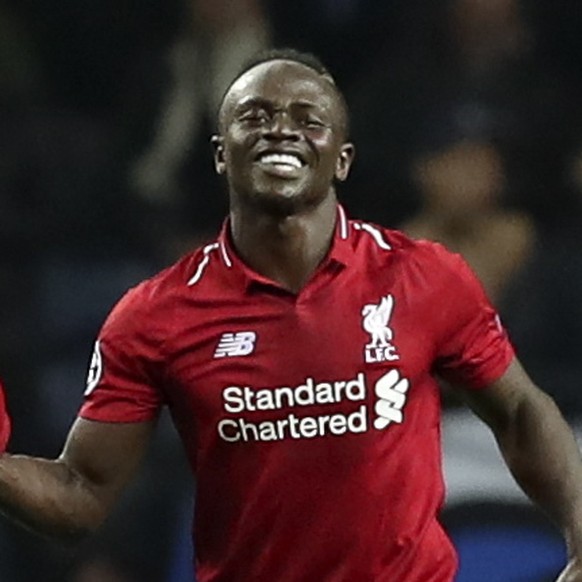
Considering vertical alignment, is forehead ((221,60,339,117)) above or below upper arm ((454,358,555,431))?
above

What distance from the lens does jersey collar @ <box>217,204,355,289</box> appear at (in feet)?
6.77

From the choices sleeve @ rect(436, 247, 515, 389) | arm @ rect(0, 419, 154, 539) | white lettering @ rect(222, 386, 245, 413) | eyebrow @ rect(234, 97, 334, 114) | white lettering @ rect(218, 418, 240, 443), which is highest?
eyebrow @ rect(234, 97, 334, 114)

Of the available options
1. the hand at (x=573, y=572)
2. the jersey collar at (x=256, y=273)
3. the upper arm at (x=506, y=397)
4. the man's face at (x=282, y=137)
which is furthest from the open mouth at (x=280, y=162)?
the hand at (x=573, y=572)

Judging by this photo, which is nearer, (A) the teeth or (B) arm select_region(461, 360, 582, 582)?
(A) the teeth

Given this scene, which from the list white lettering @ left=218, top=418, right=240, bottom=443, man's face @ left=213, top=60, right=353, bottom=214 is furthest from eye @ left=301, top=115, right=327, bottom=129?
white lettering @ left=218, top=418, right=240, bottom=443

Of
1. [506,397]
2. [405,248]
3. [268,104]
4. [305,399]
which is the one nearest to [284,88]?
[268,104]

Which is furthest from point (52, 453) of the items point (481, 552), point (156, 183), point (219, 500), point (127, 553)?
point (219, 500)

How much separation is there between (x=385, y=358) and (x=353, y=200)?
1.09 m

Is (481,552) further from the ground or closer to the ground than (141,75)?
closer to the ground

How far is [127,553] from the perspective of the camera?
10.0 feet

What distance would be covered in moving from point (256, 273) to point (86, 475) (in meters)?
0.31

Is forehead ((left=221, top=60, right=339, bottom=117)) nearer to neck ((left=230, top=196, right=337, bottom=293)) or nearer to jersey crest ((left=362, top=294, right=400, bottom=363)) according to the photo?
neck ((left=230, top=196, right=337, bottom=293))

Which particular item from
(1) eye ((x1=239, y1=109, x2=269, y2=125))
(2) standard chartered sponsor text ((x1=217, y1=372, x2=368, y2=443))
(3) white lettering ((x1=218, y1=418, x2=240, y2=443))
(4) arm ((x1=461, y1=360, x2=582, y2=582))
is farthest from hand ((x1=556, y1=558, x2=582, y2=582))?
(1) eye ((x1=239, y1=109, x2=269, y2=125))

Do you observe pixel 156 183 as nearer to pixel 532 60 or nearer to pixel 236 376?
pixel 532 60
